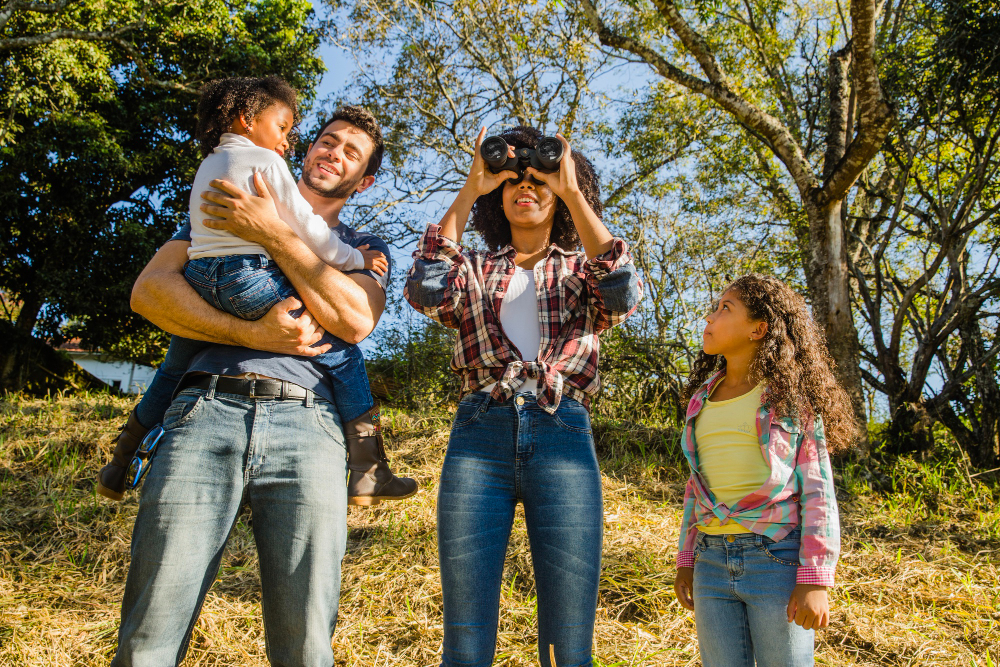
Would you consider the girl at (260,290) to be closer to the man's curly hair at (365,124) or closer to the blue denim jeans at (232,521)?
the blue denim jeans at (232,521)

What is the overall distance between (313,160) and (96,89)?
9.28 meters

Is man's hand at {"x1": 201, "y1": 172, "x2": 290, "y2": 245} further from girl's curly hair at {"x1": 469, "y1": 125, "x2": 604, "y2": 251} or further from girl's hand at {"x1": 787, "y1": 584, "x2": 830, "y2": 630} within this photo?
girl's hand at {"x1": 787, "y1": 584, "x2": 830, "y2": 630}

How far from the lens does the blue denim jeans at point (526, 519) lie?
1.45 metres

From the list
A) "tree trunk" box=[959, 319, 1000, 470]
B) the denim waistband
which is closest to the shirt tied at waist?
the denim waistband

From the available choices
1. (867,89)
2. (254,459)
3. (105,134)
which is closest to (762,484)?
(254,459)

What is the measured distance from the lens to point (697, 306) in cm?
621

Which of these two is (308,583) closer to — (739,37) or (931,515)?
(931,515)

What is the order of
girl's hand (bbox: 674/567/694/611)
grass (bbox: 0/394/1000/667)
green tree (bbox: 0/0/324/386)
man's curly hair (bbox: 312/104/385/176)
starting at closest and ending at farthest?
girl's hand (bbox: 674/567/694/611) → man's curly hair (bbox: 312/104/385/176) → grass (bbox: 0/394/1000/667) → green tree (bbox: 0/0/324/386)

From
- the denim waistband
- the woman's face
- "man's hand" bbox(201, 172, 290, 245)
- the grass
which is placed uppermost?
the woman's face

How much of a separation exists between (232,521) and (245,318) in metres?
0.49

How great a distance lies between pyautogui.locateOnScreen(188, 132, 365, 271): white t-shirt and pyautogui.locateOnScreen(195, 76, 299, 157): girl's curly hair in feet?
0.70

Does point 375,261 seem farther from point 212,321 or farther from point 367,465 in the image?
point 367,465

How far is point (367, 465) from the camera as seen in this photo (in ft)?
5.54

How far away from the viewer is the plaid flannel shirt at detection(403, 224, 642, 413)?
5.40 feet
